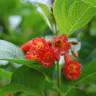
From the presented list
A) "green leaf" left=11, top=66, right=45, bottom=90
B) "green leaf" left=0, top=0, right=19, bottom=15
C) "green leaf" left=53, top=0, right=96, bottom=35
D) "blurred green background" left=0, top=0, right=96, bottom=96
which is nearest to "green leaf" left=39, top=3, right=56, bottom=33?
"green leaf" left=53, top=0, right=96, bottom=35

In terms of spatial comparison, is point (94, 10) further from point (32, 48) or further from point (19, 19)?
point (19, 19)

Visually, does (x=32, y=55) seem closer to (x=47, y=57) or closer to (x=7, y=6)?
(x=47, y=57)

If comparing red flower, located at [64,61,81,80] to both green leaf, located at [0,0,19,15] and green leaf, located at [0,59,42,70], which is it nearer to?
A: green leaf, located at [0,59,42,70]

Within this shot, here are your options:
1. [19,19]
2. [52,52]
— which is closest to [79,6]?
[52,52]

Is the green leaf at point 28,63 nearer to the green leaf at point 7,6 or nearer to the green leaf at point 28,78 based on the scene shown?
the green leaf at point 28,78

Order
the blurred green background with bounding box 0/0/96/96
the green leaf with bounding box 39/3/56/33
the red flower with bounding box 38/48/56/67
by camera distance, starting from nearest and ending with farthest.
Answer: the red flower with bounding box 38/48/56/67 → the green leaf with bounding box 39/3/56/33 → the blurred green background with bounding box 0/0/96/96

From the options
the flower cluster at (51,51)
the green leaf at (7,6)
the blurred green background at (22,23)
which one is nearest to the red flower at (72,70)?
the flower cluster at (51,51)
